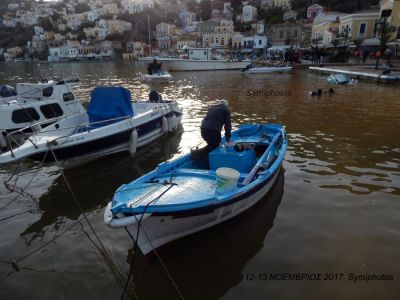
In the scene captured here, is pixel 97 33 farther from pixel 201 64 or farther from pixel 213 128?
pixel 213 128

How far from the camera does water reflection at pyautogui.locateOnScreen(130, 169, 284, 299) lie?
14.8ft

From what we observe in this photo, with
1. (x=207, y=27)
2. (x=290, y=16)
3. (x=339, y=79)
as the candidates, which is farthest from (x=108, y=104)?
(x=290, y=16)

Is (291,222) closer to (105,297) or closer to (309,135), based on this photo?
(105,297)

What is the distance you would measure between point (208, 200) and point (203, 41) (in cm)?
9699

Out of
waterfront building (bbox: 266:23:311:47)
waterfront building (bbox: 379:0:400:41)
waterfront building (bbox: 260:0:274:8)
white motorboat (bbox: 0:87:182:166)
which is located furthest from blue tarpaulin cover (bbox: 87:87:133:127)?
waterfront building (bbox: 260:0:274:8)

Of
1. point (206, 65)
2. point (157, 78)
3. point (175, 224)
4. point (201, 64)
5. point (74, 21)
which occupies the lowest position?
point (175, 224)

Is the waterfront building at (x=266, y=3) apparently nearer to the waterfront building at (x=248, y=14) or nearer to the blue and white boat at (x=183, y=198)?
the waterfront building at (x=248, y=14)

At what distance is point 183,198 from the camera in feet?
16.3

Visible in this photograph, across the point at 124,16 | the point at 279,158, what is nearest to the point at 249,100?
the point at 279,158

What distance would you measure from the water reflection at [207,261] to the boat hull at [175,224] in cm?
28

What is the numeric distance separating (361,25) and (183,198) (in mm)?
55630

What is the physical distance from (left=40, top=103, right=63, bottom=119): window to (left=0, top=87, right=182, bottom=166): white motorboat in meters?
3.08

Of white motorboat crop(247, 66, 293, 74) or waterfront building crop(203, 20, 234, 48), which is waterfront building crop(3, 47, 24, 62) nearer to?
waterfront building crop(203, 20, 234, 48)

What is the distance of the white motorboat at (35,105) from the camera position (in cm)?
1184
